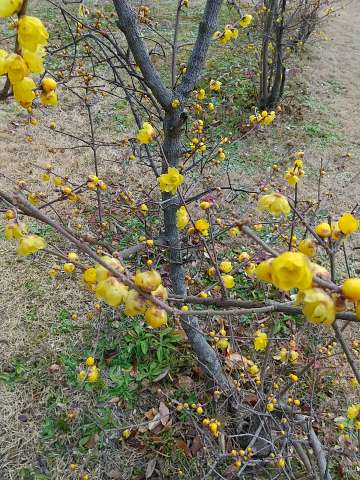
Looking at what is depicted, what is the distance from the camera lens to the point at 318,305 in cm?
74

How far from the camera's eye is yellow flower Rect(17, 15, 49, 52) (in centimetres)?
79

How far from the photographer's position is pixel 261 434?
8.32 ft

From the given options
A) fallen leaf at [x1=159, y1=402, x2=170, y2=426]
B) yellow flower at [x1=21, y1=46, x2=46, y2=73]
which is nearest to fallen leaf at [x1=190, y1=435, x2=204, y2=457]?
fallen leaf at [x1=159, y1=402, x2=170, y2=426]

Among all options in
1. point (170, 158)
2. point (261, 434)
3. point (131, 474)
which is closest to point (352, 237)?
point (261, 434)

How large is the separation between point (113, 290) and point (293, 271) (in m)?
0.38

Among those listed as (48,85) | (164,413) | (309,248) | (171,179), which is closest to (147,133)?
(171,179)

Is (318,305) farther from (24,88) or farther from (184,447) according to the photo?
(184,447)

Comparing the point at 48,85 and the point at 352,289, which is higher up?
the point at 48,85

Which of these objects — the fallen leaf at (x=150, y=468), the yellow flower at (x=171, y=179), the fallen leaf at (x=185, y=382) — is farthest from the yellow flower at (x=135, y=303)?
the fallen leaf at (x=185, y=382)

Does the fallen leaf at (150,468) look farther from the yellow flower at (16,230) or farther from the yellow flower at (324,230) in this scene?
the yellow flower at (324,230)

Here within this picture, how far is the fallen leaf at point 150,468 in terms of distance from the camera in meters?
2.40

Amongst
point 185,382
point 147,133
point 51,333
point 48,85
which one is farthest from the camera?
point 51,333

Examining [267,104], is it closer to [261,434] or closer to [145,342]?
[145,342]

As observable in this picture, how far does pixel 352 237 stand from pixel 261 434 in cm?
256
